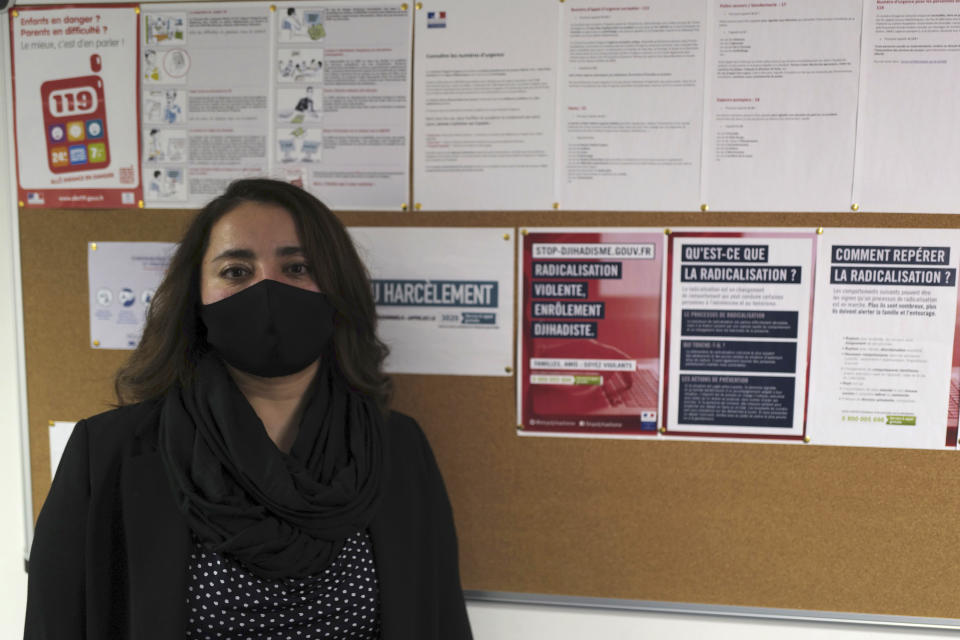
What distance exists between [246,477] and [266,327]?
0.78 feet

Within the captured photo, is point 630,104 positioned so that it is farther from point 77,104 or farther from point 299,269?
point 77,104

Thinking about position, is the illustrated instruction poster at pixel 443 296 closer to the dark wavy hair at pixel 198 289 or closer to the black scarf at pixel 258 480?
the dark wavy hair at pixel 198 289

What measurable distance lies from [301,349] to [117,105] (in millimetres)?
789

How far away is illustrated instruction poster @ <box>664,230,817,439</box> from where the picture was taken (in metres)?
1.29

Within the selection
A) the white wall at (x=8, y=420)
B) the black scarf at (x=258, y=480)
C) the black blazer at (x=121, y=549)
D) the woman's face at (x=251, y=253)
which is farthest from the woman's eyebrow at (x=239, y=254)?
the white wall at (x=8, y=420)

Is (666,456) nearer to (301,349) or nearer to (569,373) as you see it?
(569,373)

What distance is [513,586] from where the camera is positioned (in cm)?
139

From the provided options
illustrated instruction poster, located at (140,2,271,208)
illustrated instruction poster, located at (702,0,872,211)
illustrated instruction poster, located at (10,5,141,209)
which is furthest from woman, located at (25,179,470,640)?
illustrated instruction poster, located at (702,0,872,211)

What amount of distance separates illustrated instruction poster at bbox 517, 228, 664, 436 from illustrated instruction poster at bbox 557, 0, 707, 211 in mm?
88

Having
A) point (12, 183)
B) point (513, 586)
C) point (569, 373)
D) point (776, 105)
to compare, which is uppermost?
point (776, 105)

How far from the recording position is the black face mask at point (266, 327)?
1045 mm

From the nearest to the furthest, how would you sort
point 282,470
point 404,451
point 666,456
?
1. point 282,470
2. point 404,451
3. point 666,456

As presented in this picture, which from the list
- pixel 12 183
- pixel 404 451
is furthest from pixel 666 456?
pixel 12 183

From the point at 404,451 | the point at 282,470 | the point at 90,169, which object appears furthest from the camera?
the point at 90,169
